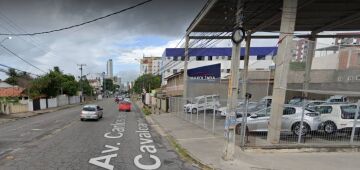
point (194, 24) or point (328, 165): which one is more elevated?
point (194, 24)

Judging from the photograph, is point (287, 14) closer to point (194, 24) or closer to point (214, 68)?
point (194, 24)

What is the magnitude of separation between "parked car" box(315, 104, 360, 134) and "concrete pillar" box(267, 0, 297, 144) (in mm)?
2499

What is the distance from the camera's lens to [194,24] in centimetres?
2411

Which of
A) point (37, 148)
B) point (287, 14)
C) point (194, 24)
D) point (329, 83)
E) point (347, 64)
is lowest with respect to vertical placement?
point (37, 148)

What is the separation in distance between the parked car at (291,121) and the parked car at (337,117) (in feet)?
1.30

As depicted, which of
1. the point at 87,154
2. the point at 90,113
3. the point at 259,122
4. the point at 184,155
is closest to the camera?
the point at 87,154

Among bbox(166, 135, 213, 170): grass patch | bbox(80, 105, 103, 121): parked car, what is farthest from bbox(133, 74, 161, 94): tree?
bbox(166, 135, 213, 170): grass patch

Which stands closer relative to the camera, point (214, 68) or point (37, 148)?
point (37, 148)

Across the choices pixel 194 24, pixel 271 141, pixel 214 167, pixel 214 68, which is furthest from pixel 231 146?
pixel 214 68

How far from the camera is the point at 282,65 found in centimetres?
1154

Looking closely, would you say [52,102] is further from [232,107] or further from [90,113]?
[232,107]

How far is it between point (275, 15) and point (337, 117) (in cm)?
814

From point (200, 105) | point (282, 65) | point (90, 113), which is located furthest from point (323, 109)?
point (90, 113)

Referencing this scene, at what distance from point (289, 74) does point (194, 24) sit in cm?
1335
